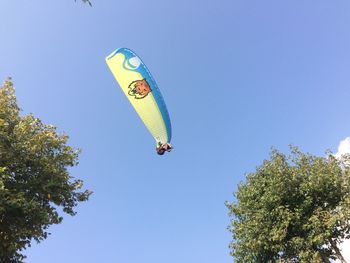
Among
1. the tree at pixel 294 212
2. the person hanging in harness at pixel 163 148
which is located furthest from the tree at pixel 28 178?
the tree at pixel 294 212

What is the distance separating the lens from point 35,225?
24969 millimetres

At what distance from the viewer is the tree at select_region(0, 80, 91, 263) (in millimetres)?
23953

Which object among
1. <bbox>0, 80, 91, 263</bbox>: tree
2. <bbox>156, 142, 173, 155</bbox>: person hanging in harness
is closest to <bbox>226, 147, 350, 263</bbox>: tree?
<bbox>156, 142, 173, 155</bbox>: person hanging in harness

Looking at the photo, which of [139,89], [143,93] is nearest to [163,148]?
[143,93]

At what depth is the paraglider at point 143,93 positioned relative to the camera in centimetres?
3105

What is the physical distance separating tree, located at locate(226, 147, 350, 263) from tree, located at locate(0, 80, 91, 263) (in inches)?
541

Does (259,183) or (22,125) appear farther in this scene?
(259,183)

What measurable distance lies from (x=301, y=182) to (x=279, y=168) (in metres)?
2.17

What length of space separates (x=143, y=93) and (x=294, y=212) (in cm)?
1556

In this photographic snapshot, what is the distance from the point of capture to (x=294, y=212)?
30.4m

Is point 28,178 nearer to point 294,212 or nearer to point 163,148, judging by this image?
point 163,148

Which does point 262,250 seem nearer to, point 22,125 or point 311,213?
point 311,213

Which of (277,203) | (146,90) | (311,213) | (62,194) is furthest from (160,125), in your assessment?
(311,213)

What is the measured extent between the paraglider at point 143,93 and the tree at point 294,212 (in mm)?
9537
